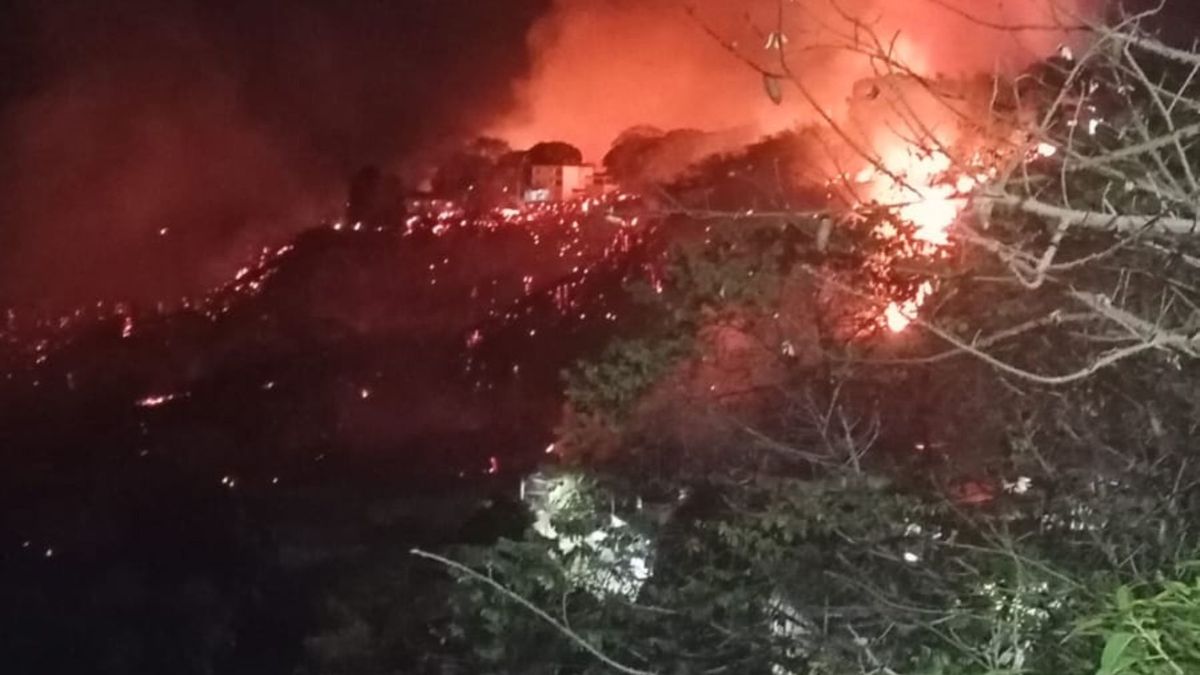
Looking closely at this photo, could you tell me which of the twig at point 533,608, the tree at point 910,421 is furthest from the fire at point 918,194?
the twig at point 533,608

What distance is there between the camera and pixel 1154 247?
4.31m

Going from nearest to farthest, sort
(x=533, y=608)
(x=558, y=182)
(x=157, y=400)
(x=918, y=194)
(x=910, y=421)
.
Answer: (x=918, y=194)
(x=533, y=608)
(x=910, y=421)
(x=558, y=182)
(x=157, y=400)

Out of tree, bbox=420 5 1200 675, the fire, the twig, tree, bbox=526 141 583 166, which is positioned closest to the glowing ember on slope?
tree, bbox=526 141 583 166

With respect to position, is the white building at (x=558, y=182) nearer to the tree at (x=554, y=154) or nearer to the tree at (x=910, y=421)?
the tree at (x=554, y=154)

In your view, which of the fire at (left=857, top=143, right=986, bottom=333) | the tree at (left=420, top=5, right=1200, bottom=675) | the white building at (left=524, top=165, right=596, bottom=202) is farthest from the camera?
the white building at (left=524, top=165, right=596, bottom=202)

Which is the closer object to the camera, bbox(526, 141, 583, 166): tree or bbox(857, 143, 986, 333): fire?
bbox(857, 143, 986, 333): fire

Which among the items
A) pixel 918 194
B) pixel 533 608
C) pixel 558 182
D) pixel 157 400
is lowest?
pixel 533 608

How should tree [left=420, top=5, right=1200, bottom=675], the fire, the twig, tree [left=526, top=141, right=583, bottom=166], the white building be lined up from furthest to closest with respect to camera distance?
tree [left=526, top=141, right=583, bottom=166] → the white building → the twig → tree [left=420, top=5, right=1200, bottom=675] → the fire

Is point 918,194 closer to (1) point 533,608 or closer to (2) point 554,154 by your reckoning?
(1) point 533,608

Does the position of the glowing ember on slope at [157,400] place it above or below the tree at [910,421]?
above

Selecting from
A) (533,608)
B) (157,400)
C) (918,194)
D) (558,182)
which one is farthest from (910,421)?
(157,400)

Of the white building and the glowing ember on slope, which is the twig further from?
the glowing ember on slope

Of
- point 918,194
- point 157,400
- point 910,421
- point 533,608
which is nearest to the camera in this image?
point 918,194

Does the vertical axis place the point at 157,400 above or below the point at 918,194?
above
